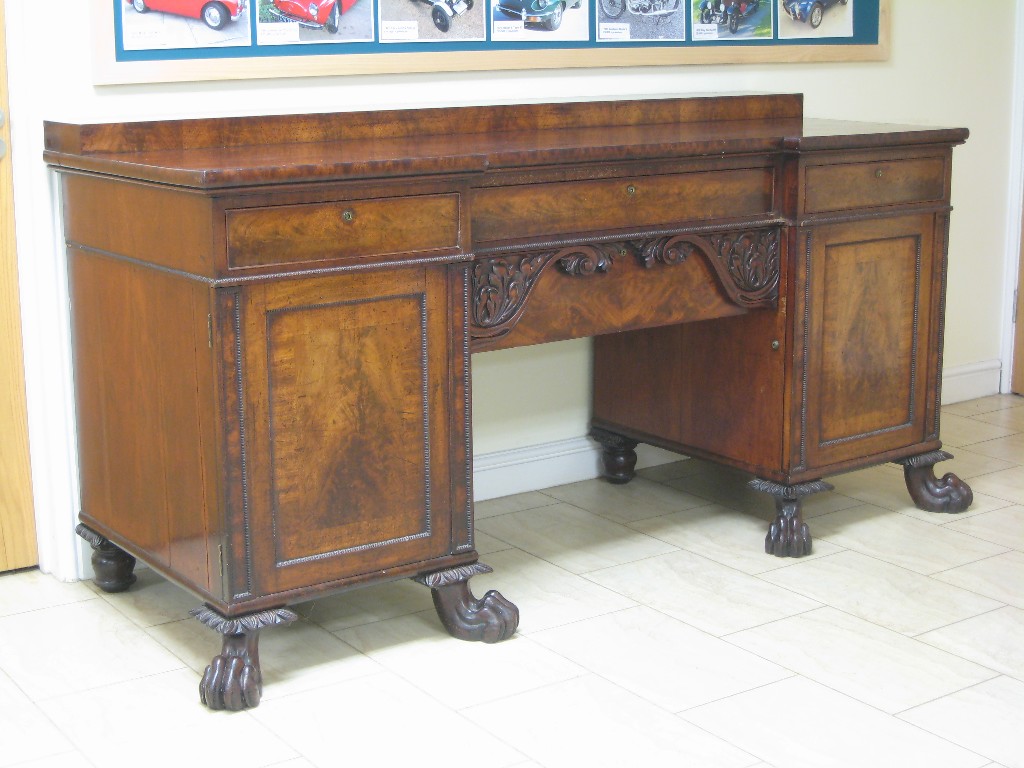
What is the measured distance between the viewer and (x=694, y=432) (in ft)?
11.8

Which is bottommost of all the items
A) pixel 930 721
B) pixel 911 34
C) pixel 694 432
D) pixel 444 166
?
pixel 930 721

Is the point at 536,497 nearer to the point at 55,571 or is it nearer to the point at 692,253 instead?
the point at 692,253

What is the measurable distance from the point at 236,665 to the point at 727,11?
235 cm

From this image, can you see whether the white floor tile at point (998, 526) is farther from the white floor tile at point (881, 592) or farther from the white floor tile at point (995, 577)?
the white floor tile at point (881, 592)

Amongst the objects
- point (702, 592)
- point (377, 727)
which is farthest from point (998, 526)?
point (377, 727)

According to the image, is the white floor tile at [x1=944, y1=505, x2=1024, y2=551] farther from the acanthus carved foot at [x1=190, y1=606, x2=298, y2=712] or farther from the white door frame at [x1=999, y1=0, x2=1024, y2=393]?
the acanthus carved foot at [x1=190, y1=606, x2=298, y2=712]

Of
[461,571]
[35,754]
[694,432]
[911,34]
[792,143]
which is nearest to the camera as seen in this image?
[35,754]

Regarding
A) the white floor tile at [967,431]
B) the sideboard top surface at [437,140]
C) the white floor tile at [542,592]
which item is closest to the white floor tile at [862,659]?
the white floor tile at [542,592]

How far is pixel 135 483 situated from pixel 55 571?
1.67 ft

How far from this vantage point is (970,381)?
4852mm

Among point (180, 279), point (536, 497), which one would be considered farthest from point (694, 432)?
point (180, 279)

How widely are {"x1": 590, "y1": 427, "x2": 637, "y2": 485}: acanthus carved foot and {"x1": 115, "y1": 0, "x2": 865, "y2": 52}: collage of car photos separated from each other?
Answer: 1.08m

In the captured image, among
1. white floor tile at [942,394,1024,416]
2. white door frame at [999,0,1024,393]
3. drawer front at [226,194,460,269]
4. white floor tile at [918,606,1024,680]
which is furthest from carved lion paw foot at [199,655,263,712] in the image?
white door frame at [999,0,1024,393]

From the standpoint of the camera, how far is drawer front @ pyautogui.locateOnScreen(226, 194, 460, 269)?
2.43 m
